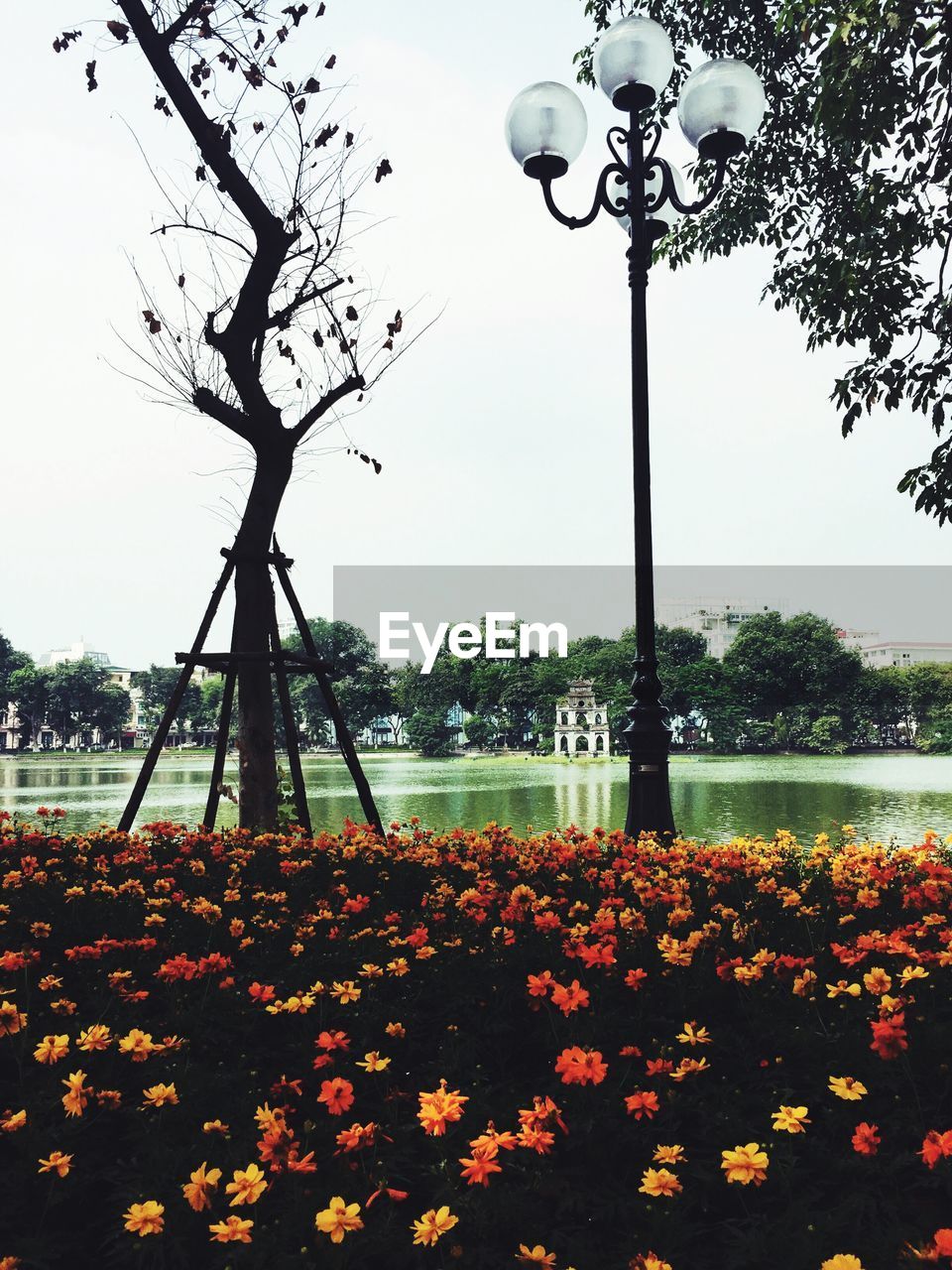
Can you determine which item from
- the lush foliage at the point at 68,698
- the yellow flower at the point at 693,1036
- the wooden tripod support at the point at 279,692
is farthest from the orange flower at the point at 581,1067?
the lush foliage at the point at 68,698

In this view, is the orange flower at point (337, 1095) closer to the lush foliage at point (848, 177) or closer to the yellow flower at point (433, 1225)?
the yellow flower at point (433, 1225)

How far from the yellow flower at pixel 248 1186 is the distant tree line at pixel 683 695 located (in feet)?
140

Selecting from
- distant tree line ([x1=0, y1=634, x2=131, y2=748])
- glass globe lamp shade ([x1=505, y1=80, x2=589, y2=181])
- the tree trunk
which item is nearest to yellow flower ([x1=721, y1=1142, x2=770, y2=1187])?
the tree trunk

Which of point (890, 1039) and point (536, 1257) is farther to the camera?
point (890, 1039)

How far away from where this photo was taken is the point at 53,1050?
2420 millimetres

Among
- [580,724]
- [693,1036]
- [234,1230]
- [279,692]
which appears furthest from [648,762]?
[580,724]

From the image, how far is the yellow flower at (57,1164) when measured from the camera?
200cm

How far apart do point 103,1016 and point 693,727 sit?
63.0 m

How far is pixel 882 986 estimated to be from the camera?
2.73 metres

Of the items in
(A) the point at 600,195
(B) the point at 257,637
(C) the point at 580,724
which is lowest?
(C) the point at 580,724

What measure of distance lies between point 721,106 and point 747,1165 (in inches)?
272

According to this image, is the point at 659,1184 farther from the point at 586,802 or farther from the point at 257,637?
the point at 586,802

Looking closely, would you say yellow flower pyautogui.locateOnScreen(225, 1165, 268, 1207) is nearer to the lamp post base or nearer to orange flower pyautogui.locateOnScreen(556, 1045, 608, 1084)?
orange flower pyautogui.locateOnScreen(556, 1045, 608, 1084)

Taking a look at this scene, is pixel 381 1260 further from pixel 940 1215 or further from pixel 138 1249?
pixel 940 1215
